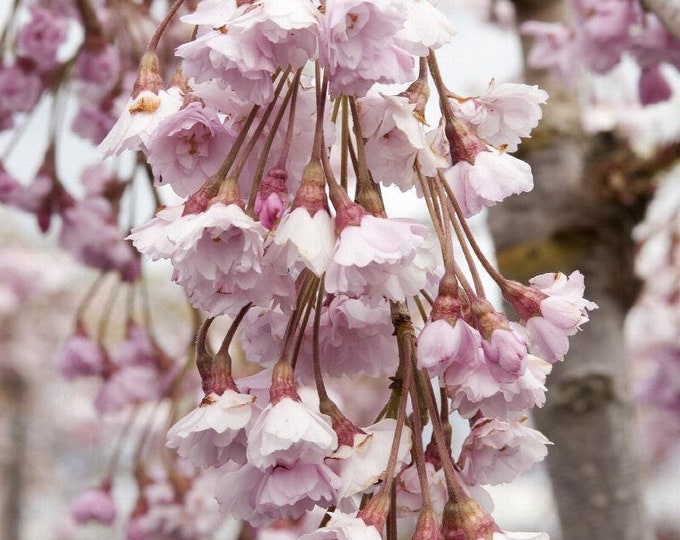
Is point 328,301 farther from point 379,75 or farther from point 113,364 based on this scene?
point 113,364

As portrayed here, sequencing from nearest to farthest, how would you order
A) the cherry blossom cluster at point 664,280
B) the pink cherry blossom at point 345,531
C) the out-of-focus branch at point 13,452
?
1. the pink cherry blossom at point 345,531
2. the cherry blossom cluster at point 664,280
3. the out-of-focus branch at point 13,452

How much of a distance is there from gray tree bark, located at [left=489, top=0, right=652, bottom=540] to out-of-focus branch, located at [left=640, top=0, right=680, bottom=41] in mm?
409

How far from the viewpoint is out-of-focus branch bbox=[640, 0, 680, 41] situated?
118 cm

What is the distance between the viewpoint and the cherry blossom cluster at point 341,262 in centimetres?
58

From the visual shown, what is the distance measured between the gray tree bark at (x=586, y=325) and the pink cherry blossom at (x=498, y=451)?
0.92 m

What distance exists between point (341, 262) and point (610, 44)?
3.55 ft

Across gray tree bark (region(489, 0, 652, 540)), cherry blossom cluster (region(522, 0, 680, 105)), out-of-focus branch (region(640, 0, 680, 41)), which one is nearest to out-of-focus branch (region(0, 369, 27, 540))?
gray tree bark (region(489, 0, 652, 540))

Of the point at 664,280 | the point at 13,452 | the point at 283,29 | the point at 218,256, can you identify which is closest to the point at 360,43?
the point at 283,29

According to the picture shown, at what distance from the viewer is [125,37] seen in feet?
5.66

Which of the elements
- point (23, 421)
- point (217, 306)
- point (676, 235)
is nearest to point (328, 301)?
point (217, 306)

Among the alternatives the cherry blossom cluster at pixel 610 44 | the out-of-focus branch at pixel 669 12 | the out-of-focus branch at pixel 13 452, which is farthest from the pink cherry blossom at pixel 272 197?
the out-of-focus branch at pixel 13 452

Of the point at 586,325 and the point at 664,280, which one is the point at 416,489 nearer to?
→ the point at 586,325

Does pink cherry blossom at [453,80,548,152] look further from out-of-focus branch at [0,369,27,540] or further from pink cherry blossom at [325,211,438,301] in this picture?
out-of-focus branch at [0,369,27,540]

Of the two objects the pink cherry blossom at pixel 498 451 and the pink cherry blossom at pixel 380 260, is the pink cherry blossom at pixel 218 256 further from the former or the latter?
the pink cherry blossom at pixel 498 451
